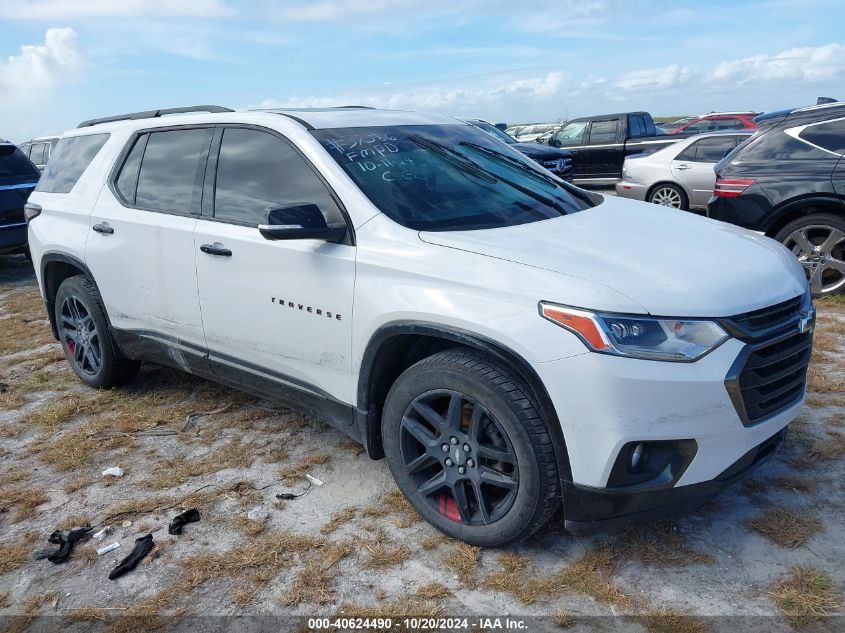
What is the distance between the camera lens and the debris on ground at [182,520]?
10.4 feet

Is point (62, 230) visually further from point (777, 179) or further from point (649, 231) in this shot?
point (777, 179)

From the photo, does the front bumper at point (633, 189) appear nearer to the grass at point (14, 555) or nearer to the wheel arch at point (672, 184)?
the wheel arch at point (672, 184)

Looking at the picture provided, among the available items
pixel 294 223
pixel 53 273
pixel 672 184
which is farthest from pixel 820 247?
pixel 53 273

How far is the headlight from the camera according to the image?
244cm

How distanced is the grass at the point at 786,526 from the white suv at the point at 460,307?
0.46 metres

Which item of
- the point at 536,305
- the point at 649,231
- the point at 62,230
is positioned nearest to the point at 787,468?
the point at 649,231

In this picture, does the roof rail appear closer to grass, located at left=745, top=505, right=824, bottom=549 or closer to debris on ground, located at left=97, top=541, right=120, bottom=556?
debris on ground, located at left=97, top=541, right=120, bottom=556

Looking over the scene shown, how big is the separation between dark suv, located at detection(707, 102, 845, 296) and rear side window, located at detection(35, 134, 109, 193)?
513cm

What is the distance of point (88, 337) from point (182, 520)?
214 cm

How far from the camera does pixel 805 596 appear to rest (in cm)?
254

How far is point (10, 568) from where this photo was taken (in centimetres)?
299

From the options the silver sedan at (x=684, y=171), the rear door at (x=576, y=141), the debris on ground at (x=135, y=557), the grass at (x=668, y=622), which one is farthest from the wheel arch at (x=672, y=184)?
the debris on ground at (x=135, y=557)

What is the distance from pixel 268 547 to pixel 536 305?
1.55 metres

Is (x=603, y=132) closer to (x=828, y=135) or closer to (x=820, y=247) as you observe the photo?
(x=828, y=135)
